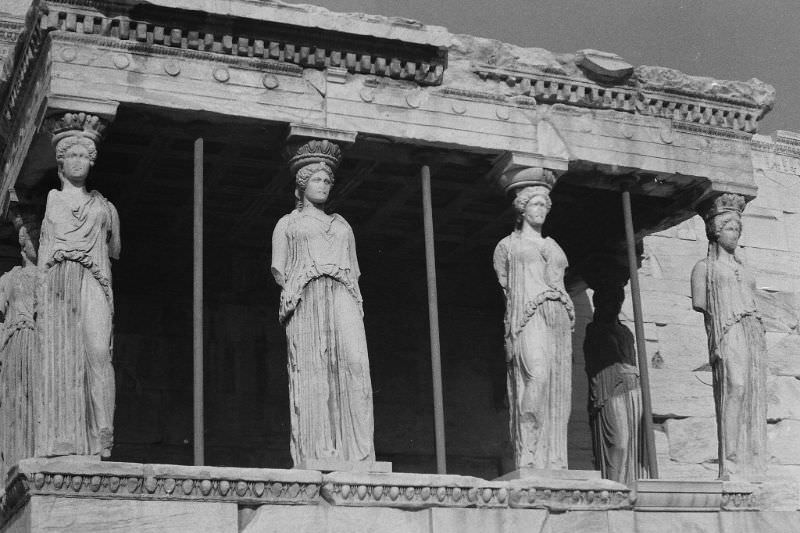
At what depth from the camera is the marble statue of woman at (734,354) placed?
9977 millimetres

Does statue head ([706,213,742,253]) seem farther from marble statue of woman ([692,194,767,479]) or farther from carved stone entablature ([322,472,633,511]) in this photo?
carved stone entablature ([322,472,633,511])

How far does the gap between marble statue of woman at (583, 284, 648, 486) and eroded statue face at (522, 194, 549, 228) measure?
2.12 metres

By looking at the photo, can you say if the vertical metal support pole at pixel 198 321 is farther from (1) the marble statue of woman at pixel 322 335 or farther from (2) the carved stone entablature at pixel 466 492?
(2) the carved stone entablature at pixel 466 492

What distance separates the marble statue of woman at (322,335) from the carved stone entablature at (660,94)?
177 cm

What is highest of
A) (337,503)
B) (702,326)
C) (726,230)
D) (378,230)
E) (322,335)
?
(378,230)

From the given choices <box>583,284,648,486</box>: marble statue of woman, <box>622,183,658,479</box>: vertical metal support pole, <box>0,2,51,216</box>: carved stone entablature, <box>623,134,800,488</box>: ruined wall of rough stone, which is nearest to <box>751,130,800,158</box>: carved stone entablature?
<box>623,134,800,488</box>: ruined wall of rough stone

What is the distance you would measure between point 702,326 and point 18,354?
7032mm

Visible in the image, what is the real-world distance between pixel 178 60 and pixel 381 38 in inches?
54.3

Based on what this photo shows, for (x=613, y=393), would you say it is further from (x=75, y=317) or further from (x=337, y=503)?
(x=75, y=317)

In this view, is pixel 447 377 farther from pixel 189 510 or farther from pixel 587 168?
pixel 189 510

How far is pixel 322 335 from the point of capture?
350 inches

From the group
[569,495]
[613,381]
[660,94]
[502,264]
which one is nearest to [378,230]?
[613,381]

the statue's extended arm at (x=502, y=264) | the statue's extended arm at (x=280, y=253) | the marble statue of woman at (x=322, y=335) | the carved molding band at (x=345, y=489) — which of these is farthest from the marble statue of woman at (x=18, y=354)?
the statue's extended arm at (x=502, y=264)

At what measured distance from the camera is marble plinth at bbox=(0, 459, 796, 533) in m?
7.86
